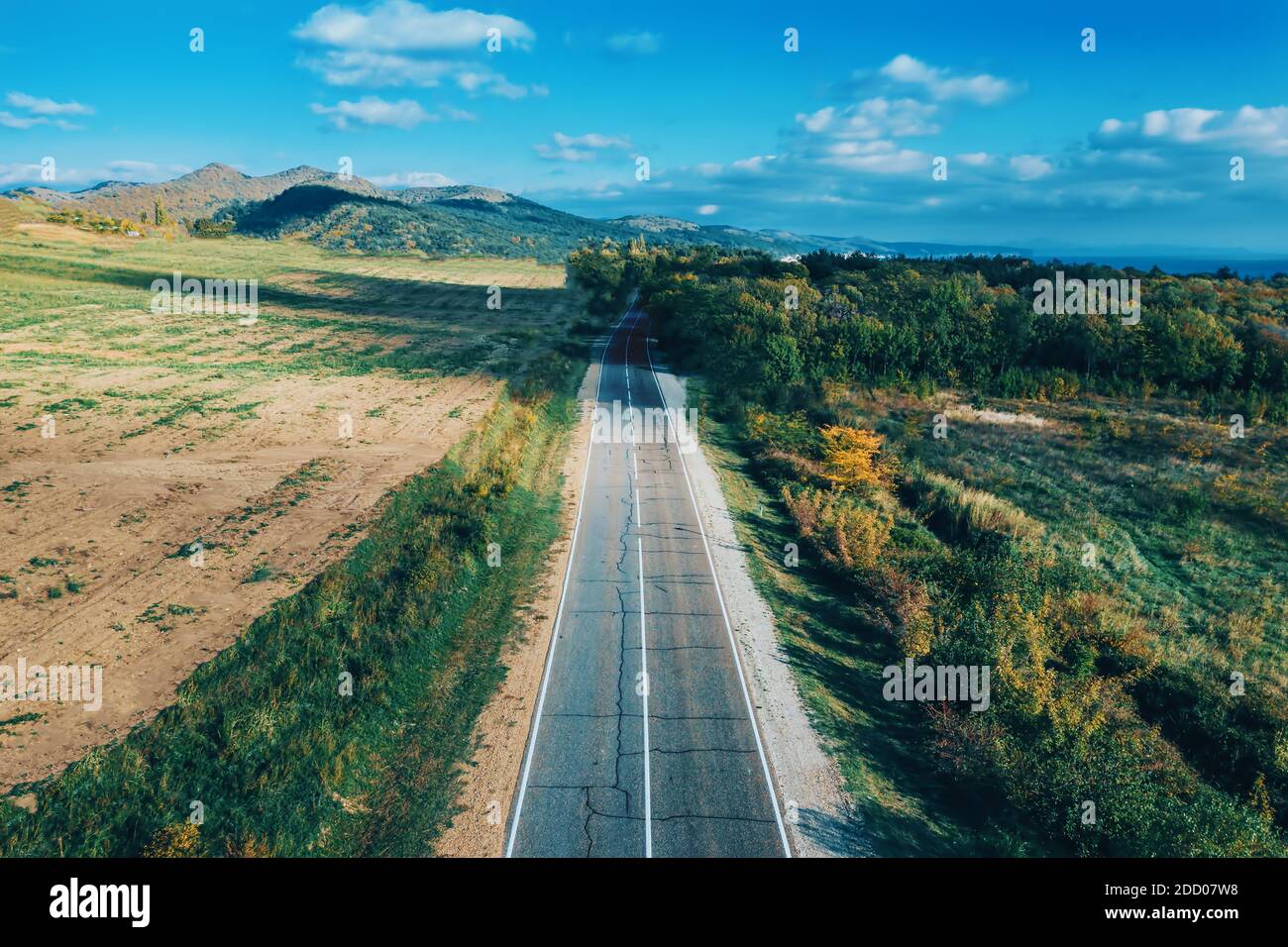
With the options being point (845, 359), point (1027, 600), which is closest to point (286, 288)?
point (845, 359)

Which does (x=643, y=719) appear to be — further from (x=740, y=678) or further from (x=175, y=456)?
(x=175, y=456)

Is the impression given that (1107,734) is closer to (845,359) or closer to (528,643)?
(528,643)
